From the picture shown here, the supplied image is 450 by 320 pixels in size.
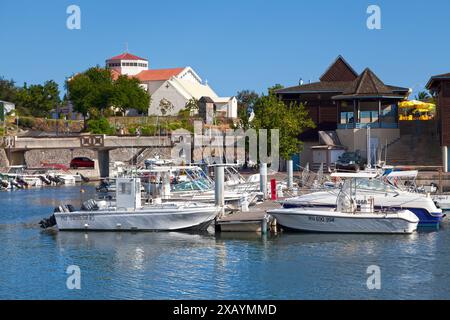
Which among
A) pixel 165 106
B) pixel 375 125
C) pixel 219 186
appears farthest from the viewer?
pixel 165 106

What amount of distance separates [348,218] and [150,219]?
9915 millimetres

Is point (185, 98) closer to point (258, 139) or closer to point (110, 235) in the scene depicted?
point (258, 139)

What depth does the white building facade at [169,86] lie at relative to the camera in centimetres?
15588

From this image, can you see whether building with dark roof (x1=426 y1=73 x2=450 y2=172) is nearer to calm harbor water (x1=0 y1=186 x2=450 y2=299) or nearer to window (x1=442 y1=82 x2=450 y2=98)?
window (x1=442 y1=82 x2=450 y2=98)

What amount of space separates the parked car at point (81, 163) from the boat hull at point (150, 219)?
217 ft

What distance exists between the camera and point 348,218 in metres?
42.9

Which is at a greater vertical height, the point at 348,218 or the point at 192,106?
the point at 192,106

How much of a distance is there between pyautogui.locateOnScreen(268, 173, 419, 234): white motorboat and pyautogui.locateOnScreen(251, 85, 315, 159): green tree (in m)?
33.9

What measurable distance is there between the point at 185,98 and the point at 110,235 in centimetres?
11282

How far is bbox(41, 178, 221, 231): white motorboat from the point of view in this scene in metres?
44.3

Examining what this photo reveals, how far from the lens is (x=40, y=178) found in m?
93.9

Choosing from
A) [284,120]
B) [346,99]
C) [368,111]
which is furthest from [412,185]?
[284,120]

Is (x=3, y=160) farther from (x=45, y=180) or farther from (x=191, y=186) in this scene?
(x=191, y=186)
